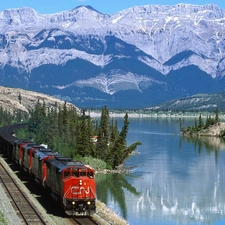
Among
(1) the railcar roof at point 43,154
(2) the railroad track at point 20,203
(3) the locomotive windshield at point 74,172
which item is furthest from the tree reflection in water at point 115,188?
(3) the locomotive windshield at point 74,172

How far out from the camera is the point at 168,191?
3457 inches

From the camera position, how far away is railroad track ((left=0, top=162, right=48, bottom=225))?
151ft

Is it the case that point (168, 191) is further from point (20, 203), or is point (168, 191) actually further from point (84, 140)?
point (20, 203)

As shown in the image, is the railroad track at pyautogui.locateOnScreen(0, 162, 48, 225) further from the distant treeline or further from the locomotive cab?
the distant treeline

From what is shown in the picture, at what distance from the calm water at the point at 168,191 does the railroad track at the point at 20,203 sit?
40.4 ft

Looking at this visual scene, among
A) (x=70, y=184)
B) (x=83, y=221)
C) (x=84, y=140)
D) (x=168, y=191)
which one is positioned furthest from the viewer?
(x=84, y=140)

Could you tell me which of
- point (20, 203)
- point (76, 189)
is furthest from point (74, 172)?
point (20, 203)

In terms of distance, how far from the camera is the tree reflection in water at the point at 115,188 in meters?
77.4

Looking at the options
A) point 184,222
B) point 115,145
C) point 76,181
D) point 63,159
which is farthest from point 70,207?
point 115,145

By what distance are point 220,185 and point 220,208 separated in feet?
67.1

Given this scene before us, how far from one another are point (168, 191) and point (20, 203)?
38061 mm

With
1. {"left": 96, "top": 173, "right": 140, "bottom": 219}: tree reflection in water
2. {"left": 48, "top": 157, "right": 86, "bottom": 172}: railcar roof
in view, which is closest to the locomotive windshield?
{"left": 48, "top": 157, "right": 86, "bottom": 172}: railcar roof

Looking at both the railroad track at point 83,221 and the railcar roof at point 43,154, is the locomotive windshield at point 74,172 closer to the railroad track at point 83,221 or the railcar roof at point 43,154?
the railroad track at point 83,221

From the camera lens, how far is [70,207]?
47625 mm
